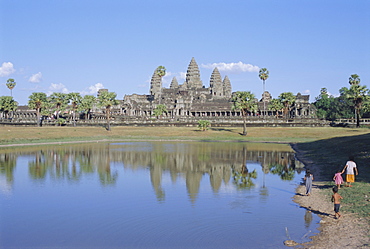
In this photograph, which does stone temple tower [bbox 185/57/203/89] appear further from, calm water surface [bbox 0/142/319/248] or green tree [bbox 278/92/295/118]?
calm water surface [bbox 0/142/319/248]

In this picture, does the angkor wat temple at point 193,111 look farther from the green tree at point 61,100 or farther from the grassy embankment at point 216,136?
the grassy embankment at point 216,136

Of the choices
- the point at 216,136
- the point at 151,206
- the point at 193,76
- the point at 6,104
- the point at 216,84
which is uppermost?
the point at 193,76

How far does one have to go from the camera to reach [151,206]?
73.8 ft

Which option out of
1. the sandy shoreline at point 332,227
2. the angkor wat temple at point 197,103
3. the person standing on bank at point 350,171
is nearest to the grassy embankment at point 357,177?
the person standing on bank at point 350,171

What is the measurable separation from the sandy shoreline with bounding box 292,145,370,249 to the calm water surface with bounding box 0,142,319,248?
55 cm

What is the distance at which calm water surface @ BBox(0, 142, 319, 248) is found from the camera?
1673 cm

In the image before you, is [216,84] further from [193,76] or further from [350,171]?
[350,171]

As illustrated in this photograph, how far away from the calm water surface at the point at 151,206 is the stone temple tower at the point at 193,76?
15693cm

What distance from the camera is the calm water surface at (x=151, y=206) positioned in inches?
659

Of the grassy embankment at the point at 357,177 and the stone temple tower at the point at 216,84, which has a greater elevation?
the stone temple tower at the point at 216,84

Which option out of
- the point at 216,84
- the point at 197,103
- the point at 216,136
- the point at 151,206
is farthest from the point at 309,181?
the point at 216,84

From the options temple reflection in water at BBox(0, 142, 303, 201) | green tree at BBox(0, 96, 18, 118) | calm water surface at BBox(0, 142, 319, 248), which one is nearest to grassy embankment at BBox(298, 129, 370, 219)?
calm water surface at BBox(0, 142, 319, 248)

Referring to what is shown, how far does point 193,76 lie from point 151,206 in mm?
176537

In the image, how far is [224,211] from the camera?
21.1 m
